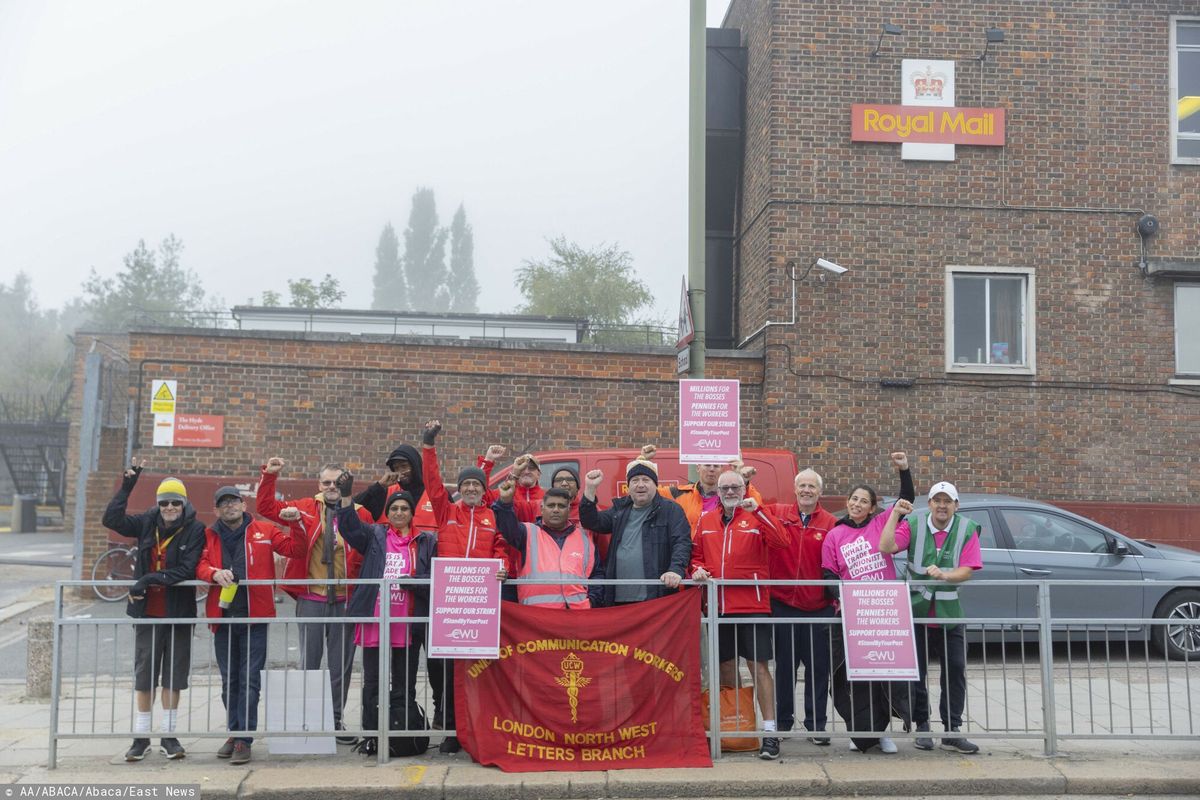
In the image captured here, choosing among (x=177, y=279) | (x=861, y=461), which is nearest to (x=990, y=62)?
(x=861, y=461)

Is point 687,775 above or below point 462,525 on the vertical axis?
below

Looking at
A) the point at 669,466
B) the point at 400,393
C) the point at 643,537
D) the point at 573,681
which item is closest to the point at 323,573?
the point at 573,681

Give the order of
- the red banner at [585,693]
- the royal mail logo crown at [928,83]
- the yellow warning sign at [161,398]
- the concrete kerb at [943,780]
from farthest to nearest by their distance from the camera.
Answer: the royal mail logo crown at [928,83] → the yellow warning sign at [161,398] → the red banner at [585,693] → the concrete kerb at [943,780]

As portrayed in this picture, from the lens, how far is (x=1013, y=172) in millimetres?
14570

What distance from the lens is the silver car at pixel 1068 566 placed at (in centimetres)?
995

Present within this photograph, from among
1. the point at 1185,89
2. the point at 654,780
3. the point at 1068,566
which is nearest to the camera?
the point at 654,780

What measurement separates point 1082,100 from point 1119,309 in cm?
295

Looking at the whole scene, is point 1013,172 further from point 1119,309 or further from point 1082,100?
point 1119,309

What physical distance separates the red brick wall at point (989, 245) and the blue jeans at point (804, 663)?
6969mm

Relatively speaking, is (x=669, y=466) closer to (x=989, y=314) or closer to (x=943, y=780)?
(x=943, y=780)

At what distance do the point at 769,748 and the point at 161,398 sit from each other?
10.5 metres

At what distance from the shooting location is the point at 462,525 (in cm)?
730

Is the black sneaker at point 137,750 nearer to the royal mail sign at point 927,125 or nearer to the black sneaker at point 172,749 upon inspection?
the black sneaker at point 172,749

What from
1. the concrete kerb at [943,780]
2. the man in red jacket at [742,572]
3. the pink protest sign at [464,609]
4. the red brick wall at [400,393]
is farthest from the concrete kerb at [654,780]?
the red brick wall at [400,393]
